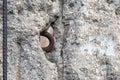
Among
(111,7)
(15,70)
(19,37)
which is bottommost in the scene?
(15,70)

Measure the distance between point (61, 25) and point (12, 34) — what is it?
24 cm

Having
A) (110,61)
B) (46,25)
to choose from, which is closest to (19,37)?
(46,25)

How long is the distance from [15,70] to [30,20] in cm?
18

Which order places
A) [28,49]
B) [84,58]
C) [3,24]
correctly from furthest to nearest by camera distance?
1. [84,58]
2. [28,49]
3. [3,24]

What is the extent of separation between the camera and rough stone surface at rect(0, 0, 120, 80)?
157cm

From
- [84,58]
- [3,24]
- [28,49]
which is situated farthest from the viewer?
[84,58]

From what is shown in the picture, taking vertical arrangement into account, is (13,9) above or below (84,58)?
above

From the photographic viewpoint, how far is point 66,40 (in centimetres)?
171

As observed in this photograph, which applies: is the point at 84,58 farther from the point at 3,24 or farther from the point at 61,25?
the point at 3,24

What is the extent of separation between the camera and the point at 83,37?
1.70 metres

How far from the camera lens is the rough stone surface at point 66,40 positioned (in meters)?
1.57

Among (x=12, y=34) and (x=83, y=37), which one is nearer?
(x=12, y=34)

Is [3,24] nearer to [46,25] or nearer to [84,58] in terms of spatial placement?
[46,25]

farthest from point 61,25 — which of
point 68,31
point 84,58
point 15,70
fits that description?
point 15,70
